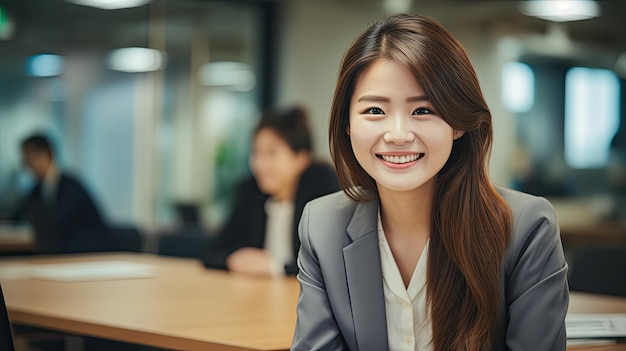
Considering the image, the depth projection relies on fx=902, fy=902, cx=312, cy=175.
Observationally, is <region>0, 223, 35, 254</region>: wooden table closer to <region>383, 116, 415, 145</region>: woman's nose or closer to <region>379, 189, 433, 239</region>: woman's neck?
<region>379, 189, 433, 239</region>: woman's neck

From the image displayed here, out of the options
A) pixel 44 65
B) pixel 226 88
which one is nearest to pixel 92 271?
pixel 44 65

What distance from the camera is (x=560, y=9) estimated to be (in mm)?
6961

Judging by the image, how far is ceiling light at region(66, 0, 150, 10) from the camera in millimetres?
7389

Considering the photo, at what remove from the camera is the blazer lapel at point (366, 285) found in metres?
2.12

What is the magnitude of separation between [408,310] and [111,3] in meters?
5.97

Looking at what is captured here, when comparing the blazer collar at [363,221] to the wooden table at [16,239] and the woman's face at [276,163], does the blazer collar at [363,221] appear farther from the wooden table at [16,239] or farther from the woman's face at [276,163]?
the wooden table at [16,239]

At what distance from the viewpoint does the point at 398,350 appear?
2164 millimetres

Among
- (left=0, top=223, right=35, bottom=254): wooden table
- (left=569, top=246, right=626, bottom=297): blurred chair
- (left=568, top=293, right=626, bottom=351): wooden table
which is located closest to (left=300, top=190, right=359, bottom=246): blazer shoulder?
(left=568, top=293, right=626, bottom=351): wooden table

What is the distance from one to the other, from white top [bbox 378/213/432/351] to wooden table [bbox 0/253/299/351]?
0.31m

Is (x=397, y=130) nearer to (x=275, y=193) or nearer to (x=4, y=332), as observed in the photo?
(x=4, y=332)

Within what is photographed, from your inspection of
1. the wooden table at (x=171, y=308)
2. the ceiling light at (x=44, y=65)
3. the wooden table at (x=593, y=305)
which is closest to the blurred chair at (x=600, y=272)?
the wooden table at (x=593, y=305)

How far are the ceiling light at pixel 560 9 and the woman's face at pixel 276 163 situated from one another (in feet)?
10.8

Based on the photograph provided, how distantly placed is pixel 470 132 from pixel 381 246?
1.21 ft

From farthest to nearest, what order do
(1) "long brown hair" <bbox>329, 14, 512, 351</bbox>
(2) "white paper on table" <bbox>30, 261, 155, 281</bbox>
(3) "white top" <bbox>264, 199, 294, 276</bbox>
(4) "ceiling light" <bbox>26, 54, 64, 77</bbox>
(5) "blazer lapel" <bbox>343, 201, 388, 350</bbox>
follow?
(4) "ceiling light" <bbox>26, 54, 64, 77</bbox>, (3) "white top" <bbox>264, 199, 294, 276</bbox>, (2) "white paper on table" <bbox>30, 261, 155, 281</bbox>, (5) "blazer lapel" <bbox>343, 201, 388, 350</bbox>, (1) "long brown hair" <bbox>329, 14, 512, 351</bbox>
